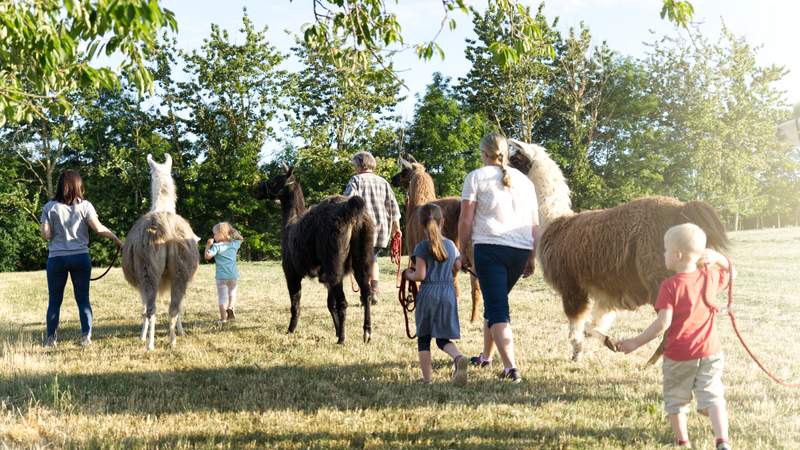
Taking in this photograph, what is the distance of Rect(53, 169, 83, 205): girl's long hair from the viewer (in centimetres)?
698

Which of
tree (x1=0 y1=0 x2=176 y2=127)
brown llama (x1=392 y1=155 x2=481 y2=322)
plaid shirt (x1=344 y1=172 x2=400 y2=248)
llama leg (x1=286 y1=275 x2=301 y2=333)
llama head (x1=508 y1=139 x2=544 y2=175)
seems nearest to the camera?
tree (x1=0 y1=0 x2=176 y2=127)

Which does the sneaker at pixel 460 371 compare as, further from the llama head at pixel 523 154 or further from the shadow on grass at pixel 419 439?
the llama head at pixel 523 154

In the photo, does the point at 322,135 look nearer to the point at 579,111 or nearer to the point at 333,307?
the point at 579,111

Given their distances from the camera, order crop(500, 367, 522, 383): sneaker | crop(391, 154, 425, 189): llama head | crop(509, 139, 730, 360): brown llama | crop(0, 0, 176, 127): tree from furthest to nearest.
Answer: crop(391, 154, 425, 189): llama head < crop(500, 367, 522, 383): sneaker < crop(509, 139, 730, 360): brown llama < crop(0, 0, 176, 127): tree

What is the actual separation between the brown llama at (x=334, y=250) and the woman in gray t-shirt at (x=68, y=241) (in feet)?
6.60

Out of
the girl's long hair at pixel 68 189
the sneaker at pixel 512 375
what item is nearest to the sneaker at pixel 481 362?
the sneaker at pixel 512 375

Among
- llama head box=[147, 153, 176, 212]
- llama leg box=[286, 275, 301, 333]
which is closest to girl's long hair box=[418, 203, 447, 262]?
llama leg box=[286, 275, 301, 333]

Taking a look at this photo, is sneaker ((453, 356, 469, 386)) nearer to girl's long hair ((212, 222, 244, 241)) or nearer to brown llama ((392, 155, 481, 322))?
brown llama ((392, 155, 481, 322))

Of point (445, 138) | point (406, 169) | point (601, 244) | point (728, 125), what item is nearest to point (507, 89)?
point (445, 138)

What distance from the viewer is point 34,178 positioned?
3462 centimetres

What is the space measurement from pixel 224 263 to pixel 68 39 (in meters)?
5.12

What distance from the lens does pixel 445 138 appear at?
121 feet

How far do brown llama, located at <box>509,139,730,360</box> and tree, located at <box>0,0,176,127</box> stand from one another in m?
3.57

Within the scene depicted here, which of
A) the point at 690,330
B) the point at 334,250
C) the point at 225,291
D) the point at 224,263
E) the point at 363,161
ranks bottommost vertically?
the point at 225,291
